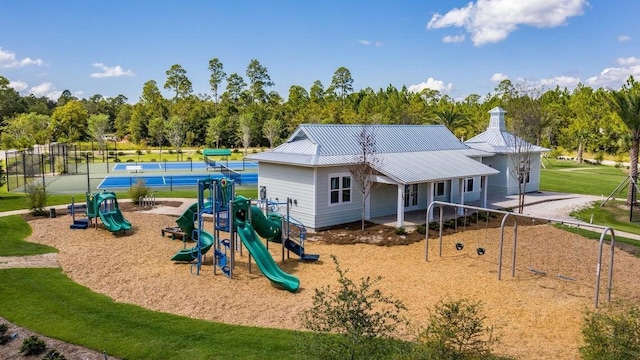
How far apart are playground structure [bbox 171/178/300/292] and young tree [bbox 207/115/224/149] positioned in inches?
2166

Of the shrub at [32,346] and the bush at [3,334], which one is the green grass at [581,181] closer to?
the shrub at [32,346]

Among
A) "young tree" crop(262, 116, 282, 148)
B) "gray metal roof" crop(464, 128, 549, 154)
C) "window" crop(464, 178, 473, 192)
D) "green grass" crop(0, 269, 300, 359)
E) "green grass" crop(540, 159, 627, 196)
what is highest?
"young tree" crop(262, 116, 282, 148)

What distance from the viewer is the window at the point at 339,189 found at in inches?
832

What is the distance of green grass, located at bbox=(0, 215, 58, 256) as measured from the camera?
16.2m

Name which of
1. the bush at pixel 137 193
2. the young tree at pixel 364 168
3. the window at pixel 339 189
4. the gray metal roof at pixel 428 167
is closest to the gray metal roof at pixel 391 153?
the gray metal roof at pixel 428 167

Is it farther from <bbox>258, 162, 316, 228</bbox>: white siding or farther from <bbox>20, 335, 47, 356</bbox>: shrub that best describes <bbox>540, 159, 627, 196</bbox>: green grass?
<bbox>20, 335, 47, 356</bbox>: shrub

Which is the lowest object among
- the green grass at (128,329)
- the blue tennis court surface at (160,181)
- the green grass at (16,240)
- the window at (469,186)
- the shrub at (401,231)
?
the green grass at (128,329)

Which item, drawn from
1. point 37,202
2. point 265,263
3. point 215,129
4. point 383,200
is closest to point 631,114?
point 383,200

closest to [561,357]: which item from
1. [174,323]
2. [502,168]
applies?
[174,323]

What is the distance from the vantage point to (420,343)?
22.4 feet

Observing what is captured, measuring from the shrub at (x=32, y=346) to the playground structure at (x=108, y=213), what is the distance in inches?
383

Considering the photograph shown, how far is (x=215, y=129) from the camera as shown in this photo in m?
69.5

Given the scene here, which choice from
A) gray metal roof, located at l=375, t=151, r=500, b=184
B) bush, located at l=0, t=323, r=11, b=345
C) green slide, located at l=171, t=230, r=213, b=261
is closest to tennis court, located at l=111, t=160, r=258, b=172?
gray metal roof, located at l=375, t=151, r=500, b=184

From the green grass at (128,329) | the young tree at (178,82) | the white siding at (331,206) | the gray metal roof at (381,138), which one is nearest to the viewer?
the green grass at (128,329)
